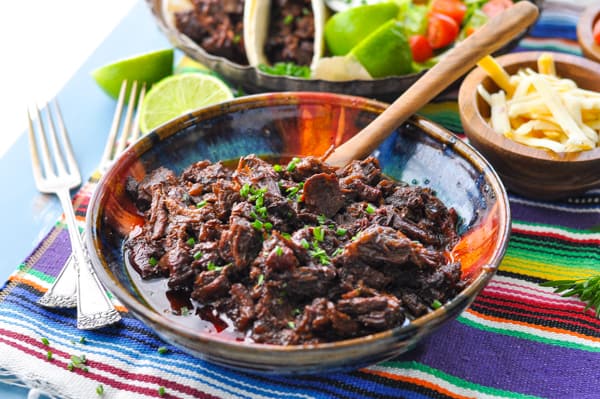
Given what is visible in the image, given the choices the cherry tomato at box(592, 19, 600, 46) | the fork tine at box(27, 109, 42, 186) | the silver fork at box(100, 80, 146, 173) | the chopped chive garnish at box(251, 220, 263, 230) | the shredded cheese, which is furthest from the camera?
the cherry tomato at box(592, 19, 600, 46)

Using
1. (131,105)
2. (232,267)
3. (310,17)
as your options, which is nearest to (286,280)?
(232,267)

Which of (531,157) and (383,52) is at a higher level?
(383,52)

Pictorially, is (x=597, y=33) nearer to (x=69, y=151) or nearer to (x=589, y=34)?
(x=589, y=34)

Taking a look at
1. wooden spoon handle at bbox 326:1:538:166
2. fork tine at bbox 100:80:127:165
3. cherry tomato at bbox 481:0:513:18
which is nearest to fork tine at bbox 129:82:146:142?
fork tine at bbox 100:80:127:165

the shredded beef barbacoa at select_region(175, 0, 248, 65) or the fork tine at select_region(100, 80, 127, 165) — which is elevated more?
the shredded beef barbacoa at select_region(175, 0, 248, 65)

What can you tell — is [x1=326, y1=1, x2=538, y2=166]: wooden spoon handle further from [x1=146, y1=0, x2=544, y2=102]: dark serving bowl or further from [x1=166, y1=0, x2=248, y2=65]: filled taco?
[x1=166, y1=0, x2=248, y2=65]: filled taco

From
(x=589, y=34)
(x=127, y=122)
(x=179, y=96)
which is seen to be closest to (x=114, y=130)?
(x=127, y=122)
